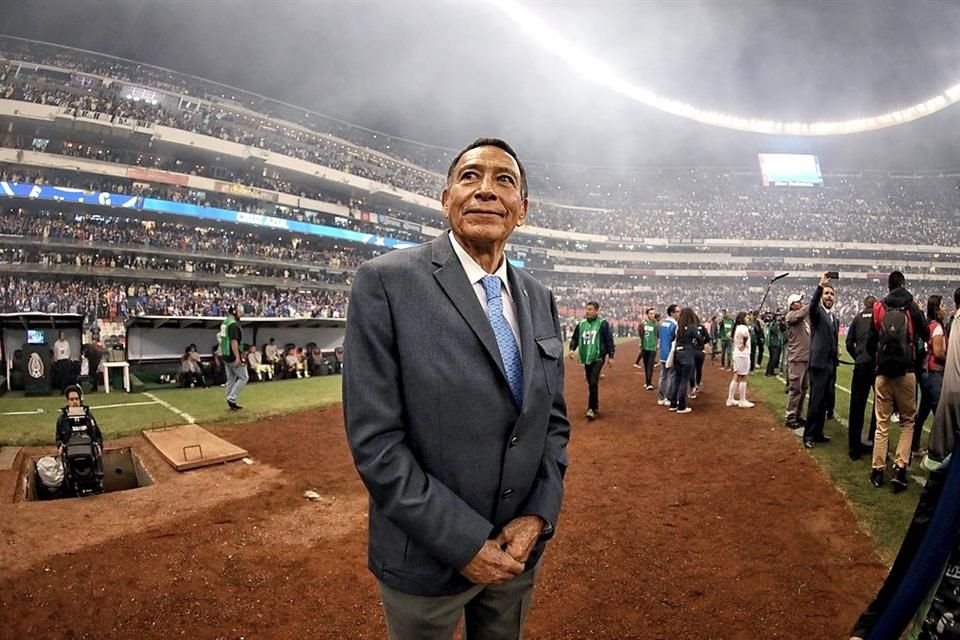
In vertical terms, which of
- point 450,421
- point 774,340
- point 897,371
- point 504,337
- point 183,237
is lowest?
point 774,340

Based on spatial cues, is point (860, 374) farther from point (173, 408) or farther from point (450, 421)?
point (173, 408)

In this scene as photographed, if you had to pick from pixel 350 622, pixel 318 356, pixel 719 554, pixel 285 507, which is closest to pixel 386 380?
pixel 350 622

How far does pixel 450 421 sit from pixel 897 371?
5.92 m

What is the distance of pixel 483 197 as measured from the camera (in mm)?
1650

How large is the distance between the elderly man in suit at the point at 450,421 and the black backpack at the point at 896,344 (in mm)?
5448

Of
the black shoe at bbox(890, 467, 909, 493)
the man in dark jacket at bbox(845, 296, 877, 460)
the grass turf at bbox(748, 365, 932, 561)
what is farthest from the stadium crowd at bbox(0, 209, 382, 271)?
the black shoe at bbox(890, 467, 909, 493)

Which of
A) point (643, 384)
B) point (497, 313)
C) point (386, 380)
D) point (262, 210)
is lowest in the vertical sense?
point (643, 384)

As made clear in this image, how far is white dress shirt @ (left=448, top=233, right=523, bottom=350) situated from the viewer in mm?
1654

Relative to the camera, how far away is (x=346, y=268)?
40906mm

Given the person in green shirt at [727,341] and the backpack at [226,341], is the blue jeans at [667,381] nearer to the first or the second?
the person in green shirt at [727,341]

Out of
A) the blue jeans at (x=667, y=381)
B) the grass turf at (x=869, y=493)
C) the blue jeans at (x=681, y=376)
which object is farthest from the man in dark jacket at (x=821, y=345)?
the blue jeans at (x=667, y=381)

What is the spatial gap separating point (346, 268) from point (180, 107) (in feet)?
55.5

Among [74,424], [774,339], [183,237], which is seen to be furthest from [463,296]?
[183,237]

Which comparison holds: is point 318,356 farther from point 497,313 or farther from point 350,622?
point 497,313
